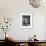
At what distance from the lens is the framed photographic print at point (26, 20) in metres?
4.39

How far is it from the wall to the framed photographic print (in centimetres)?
11

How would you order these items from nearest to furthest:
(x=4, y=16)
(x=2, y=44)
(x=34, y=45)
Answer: (x=34, y=45)
(x=2, y=44)
(x=4, y=16)

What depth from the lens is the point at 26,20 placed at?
443 centimetres

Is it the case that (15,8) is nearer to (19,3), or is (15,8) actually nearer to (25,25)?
(19,3)

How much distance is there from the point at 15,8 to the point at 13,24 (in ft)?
1.84

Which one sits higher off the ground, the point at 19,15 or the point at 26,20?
the point at 19,15

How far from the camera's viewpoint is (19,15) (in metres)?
4.38

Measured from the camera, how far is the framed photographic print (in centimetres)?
439

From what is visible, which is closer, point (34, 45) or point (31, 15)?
point (34, 45)

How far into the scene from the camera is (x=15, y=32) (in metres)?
4.34

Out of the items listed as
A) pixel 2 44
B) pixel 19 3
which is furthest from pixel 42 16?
pixel 2 44

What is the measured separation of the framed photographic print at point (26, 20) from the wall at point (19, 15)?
11 centimetres

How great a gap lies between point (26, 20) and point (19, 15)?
1.00 ft

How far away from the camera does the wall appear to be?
4340mm
